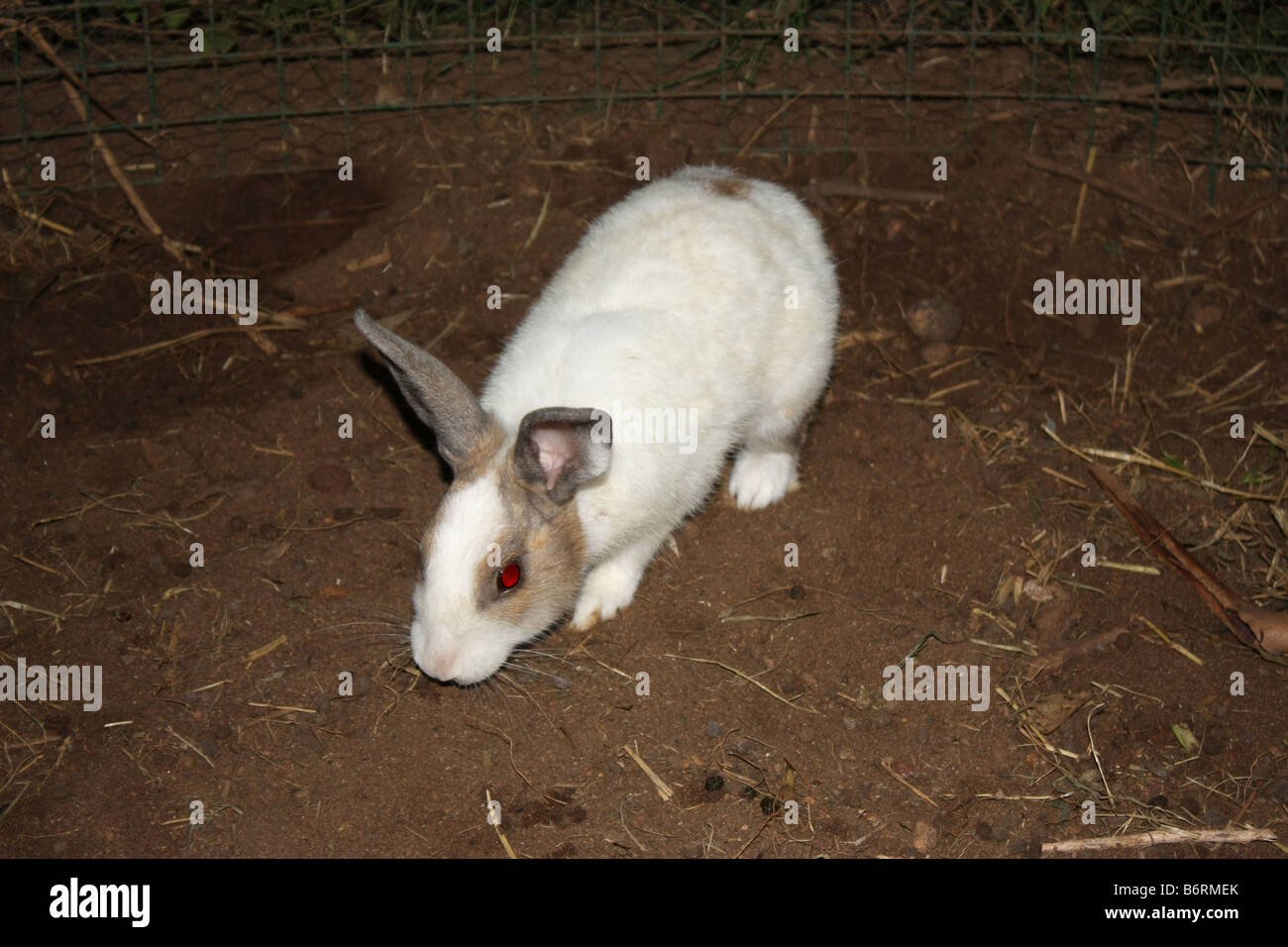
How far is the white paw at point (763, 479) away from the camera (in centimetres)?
503

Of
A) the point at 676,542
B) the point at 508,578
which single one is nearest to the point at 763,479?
the point at 676,542

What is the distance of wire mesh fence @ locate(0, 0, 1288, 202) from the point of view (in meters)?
6.18

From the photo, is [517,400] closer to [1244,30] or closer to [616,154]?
[616,154]

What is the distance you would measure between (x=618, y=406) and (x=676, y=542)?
3.47 ft

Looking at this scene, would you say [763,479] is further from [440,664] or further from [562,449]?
[440,664]

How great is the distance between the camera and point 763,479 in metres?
5.04

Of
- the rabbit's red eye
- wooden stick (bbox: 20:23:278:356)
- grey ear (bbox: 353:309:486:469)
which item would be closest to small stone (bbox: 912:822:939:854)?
the rabbit's red eye

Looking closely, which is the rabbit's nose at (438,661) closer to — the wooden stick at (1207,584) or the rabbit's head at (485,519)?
the rabbit's head at (485,519)

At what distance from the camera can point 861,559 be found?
4.74m

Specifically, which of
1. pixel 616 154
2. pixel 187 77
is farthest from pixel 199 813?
pixel 187 77

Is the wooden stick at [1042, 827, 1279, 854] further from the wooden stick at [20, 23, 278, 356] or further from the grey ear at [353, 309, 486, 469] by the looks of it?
the wooden stick at [20, 23, 278, 356]

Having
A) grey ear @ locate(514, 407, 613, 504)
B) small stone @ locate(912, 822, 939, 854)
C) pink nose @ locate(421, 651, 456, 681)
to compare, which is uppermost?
grey ear @ locate(514, 407, 613, 504)

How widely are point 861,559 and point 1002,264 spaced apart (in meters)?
2.05

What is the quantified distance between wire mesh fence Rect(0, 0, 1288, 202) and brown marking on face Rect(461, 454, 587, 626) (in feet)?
10.3
